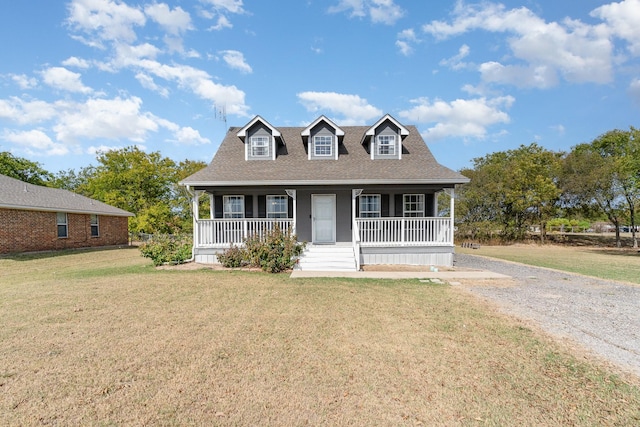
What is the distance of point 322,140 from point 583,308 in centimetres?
1105

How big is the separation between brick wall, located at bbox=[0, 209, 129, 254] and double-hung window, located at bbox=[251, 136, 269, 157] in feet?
44.2

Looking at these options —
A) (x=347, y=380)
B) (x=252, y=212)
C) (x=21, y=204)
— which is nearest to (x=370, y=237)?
(x=252, y=212)

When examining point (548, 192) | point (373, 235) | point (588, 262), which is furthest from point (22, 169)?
point (548, 192)

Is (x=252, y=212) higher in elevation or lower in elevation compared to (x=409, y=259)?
higher

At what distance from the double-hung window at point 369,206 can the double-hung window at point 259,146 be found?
5000 millimetres

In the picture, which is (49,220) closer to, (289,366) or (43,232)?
(43,232)

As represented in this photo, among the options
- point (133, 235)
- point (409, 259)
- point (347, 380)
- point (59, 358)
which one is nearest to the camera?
point (347, 380)

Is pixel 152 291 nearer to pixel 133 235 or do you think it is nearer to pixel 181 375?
pixel 181 375

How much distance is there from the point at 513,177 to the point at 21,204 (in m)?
37.7

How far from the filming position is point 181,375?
3580 millimetres

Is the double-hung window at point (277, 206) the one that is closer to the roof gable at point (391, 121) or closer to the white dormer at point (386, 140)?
the white dormer at point (386, 140)

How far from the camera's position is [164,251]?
12.2m

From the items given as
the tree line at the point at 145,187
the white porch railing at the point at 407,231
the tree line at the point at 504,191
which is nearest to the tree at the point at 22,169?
the tree line at the point at 504,191

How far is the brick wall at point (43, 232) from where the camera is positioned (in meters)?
15.8
